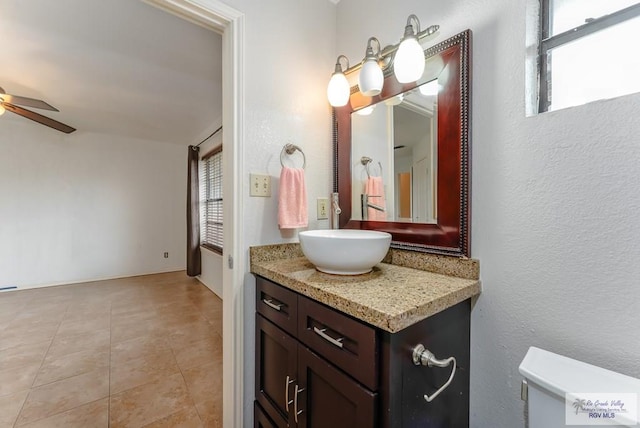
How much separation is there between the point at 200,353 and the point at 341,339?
1.84m

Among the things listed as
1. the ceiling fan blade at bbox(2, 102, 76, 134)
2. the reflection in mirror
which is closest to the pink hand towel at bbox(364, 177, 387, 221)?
the reflection in mirror

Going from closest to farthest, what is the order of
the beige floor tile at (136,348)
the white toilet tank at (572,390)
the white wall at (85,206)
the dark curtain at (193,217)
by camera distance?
the white toilet tank at (572,390)
the beige floor tile at (136,348)
the white wall at (85,206)
the dark curtain at (193,217)

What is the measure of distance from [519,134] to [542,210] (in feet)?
0.83

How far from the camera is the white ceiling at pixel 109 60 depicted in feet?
5.21

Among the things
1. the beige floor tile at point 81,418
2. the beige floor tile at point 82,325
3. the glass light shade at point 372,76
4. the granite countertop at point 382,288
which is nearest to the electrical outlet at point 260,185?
the granite countertop at point 382,288

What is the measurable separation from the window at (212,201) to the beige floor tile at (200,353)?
1386 millimetres

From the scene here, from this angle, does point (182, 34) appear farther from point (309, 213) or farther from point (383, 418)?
point (383, 418)

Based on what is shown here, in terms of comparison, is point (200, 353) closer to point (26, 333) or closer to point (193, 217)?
point (26, 333)

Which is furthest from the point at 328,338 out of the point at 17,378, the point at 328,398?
the point at 17,378

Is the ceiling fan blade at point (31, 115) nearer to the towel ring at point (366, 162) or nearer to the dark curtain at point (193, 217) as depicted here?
the dark curtain at point (193, 217)

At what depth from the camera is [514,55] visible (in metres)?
0.86

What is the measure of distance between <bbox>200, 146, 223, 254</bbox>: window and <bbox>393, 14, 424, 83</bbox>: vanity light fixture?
9.86 feet

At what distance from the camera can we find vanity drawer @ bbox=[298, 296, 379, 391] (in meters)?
0.66

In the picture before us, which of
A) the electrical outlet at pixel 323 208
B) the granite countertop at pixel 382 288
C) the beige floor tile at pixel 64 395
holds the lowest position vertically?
the beige floor tile at pixel 64 395
